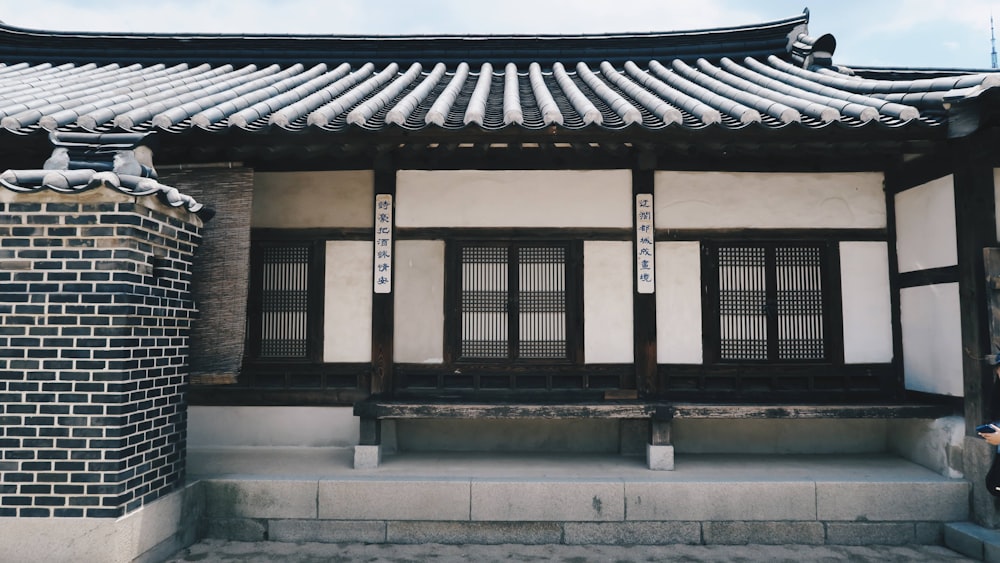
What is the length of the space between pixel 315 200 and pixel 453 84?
7.93 feet

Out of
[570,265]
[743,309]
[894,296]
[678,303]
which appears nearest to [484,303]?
[570,265]

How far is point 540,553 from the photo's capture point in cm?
566

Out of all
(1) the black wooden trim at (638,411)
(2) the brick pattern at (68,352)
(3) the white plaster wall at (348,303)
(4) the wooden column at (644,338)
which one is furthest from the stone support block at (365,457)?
(4) the wooden column at (644,338)

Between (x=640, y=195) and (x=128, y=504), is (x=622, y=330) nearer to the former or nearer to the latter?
(x=640, y=195)

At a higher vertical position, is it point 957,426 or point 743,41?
point 743,41

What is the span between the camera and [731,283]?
22.3 feet

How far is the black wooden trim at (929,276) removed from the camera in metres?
6.05

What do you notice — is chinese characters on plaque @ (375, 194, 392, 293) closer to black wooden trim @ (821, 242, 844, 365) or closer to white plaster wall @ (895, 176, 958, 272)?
black wooden trim @ (821, 242, 844, 365)

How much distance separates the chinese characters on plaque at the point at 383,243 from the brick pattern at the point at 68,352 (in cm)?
247

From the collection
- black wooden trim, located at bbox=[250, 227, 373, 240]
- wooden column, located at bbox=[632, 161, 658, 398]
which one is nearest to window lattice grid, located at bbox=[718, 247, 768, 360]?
wooden column, located at bbox=[632, 161, 658, 398]

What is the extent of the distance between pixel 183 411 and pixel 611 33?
26.8ft

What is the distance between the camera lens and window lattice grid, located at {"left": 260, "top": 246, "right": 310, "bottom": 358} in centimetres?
692

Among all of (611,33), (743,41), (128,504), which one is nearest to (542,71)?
(611,33)

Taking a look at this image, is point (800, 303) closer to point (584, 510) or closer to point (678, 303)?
point (678, 303)
